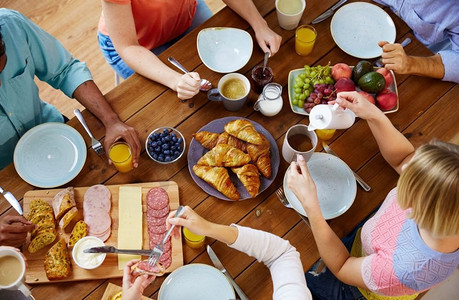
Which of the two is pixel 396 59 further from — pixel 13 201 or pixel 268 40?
pixel 13 201

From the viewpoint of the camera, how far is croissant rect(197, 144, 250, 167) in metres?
1.63

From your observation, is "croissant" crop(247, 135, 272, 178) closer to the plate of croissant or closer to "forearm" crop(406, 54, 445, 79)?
the plate of croissant

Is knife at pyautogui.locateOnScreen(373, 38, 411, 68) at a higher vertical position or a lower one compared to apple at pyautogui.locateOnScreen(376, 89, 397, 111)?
higher

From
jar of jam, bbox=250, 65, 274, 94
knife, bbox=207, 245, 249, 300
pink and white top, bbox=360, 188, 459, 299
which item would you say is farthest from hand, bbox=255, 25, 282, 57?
knife, bbox=207, 245, 249, 300

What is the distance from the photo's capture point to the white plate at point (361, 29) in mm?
1909

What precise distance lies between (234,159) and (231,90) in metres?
0.30

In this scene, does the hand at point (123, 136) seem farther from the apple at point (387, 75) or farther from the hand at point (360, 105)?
the apple at point (387, 75)

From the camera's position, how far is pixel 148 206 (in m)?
1.59

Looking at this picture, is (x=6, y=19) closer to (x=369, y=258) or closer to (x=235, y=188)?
(x=235, y=188)

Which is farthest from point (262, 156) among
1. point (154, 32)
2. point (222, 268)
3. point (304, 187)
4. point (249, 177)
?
point (154, 32)

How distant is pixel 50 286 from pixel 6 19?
0.99 m

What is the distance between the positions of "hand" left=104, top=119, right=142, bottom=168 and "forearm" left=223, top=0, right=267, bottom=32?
697 mm

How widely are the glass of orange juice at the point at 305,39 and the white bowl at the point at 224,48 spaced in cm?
20

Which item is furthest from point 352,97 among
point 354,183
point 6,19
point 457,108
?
point 6,19
